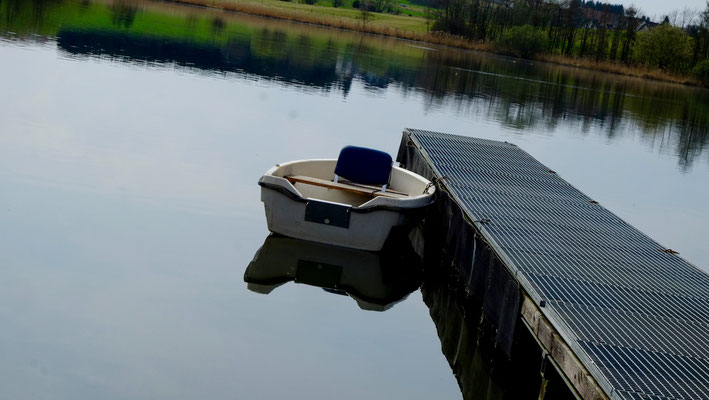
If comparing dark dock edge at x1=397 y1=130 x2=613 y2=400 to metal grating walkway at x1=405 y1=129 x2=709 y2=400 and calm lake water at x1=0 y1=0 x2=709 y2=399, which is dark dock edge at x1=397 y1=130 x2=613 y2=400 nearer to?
metal grating walkway at x1=405 y1=129 x2=709 y2=400

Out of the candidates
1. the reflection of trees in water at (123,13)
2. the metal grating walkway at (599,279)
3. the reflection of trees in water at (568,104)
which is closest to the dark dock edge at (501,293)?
the metal grating walkway at (599,279)

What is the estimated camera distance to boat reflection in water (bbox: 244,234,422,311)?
962 cm

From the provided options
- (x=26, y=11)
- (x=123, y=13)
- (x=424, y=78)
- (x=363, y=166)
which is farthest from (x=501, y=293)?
(x=123, y=13)

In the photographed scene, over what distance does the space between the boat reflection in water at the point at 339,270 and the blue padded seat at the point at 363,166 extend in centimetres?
135

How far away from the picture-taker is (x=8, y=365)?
6516 millimetres

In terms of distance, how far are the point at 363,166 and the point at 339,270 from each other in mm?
2416

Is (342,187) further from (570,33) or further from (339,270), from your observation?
(570,33)

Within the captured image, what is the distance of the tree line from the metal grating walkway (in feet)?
200

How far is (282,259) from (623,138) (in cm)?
1941

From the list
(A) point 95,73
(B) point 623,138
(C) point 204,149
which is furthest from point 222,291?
(B) point 623,138

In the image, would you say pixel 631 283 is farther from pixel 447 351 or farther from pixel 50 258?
pixel 50 258

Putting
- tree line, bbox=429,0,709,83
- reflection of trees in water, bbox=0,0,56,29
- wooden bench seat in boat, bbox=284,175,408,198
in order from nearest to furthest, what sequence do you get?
wooden bench seat in boat, bbox=284,175,408,198 < reflection of trees in water, bbox=0,0,56,29 < tree line, bbox=429,0,709,83

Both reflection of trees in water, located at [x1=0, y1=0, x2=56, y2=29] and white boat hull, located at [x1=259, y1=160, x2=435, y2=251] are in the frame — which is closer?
white boat hull, located at [x1=259, y1=160, x2=435, y2=251]

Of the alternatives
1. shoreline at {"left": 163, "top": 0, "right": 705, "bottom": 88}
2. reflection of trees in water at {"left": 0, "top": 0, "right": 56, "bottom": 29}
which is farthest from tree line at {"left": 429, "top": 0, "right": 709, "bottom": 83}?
reflection of trees in water at {"left": 0, "top": 0, "right": 56, "bottom": 29}
